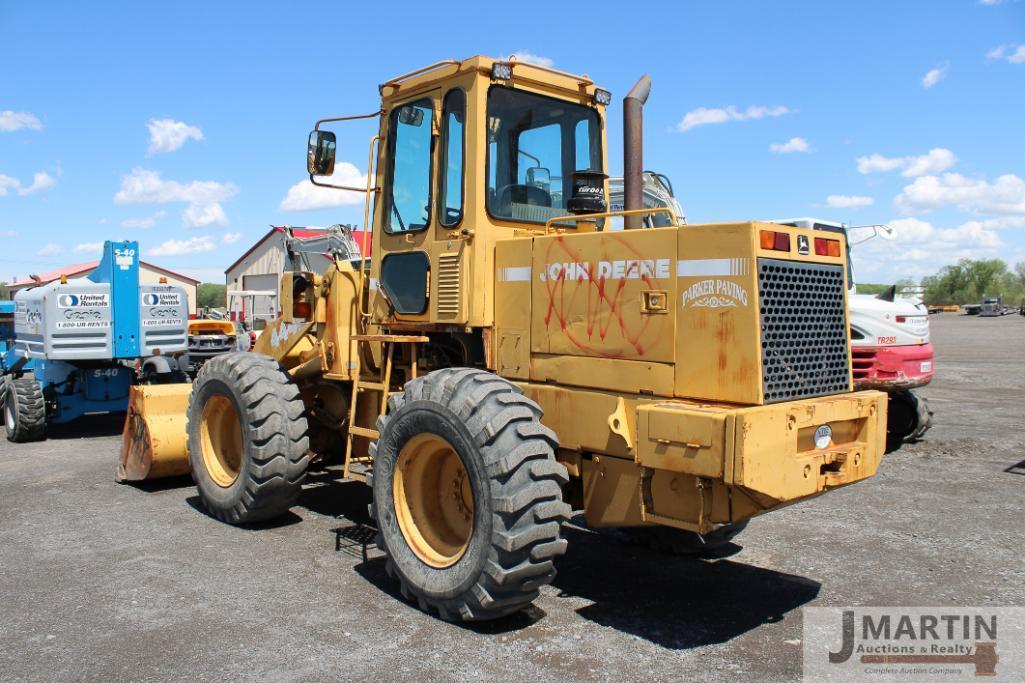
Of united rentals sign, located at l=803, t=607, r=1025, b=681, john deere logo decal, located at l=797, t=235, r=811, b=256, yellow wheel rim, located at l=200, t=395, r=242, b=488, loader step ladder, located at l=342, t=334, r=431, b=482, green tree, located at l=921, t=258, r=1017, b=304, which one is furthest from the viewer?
green tree, located at l=921, t=258, r=1017, b=304

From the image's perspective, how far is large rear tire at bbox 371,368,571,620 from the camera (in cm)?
450

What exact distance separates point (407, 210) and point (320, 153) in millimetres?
775

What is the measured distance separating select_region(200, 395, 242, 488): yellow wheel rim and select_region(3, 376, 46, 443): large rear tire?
555 centimetres

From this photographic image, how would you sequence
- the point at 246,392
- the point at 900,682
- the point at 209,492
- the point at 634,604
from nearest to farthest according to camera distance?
the point at 900,682 → the point at 634,604 → the point at 246,392 → the point at 209,492

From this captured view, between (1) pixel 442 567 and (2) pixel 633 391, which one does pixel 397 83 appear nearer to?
(2) pixel 633 391

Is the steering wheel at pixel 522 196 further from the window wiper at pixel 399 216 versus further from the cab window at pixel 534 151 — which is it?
the window wiper at pixel 399 216

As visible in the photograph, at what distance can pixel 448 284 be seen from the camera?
576 centimetres

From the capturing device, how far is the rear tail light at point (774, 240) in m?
4.43

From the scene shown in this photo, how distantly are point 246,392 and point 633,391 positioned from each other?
3327 mm

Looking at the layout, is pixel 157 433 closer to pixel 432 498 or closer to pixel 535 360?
pixel 432 498

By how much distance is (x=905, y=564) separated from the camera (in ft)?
20.1

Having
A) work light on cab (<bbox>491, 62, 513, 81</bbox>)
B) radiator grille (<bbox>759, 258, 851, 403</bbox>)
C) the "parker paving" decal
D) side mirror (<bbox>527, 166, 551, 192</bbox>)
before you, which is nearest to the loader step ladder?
side mirror (<bbox>527, 166, 551, 192</bbox>)

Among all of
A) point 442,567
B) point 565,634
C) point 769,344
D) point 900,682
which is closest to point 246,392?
point 442,567

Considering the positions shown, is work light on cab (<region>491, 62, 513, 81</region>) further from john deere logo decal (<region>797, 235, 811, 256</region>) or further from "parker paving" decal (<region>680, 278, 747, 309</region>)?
john deere logo decal (<region>797, 235, 811, 256</region>)
